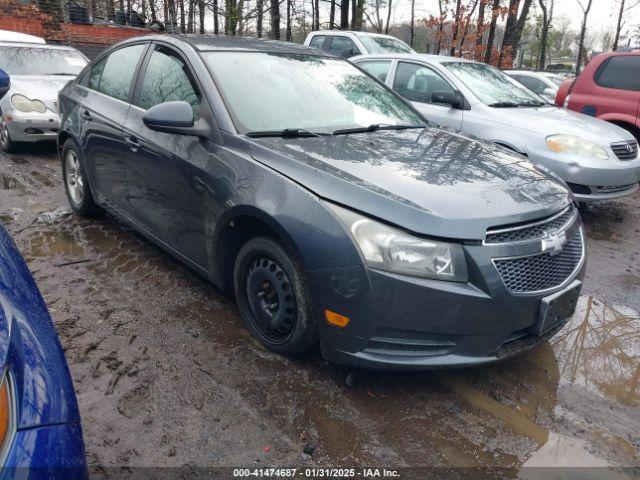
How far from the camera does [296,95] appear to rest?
3285 mm

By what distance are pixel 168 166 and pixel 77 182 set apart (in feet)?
6.60

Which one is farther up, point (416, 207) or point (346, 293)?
point (416, 207)

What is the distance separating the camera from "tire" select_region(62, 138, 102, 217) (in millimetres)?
4559

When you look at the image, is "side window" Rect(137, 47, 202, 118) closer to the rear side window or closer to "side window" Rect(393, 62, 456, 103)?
"side window" Rect(393, 62, 456, 103)

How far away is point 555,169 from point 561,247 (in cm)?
276

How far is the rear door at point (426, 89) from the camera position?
5711mm

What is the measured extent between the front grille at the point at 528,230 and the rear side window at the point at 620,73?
18.4ft

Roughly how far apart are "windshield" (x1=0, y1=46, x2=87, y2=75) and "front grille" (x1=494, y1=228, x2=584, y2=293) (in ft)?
26.9

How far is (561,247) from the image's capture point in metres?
2.52

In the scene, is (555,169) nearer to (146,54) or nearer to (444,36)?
(146,54)

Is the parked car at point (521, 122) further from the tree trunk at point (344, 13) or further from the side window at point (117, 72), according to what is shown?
the tree trunk at point (344, 13)

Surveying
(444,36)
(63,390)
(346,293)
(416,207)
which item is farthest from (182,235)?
(444,36)

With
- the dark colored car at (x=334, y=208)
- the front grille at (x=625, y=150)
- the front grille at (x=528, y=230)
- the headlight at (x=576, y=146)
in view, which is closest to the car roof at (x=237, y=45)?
the dark colored car at (x=334, y=208)

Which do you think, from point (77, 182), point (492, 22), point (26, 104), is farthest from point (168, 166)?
point (492, 22)
